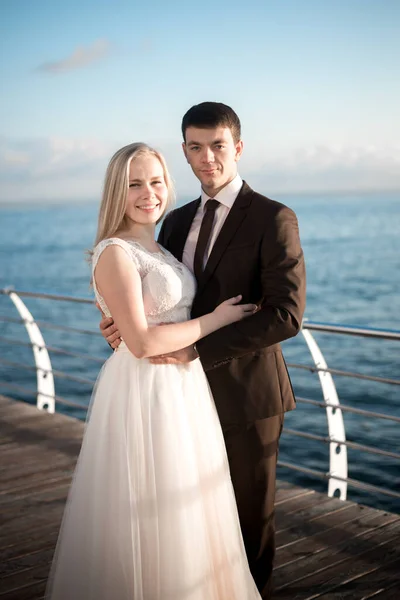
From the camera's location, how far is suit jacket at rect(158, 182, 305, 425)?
2332 millimetres

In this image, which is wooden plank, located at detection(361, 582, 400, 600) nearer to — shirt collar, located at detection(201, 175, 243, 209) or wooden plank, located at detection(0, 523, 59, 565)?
wooden plank, located at detection(0, 523, 59, 565)

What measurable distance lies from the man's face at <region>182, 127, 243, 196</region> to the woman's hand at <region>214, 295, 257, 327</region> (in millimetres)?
415

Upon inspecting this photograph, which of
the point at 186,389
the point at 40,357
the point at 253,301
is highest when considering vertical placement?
the point at 253,301

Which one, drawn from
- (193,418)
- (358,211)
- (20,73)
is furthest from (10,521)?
(358,211)

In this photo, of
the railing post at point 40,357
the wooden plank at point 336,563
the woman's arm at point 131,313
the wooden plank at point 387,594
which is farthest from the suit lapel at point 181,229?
the railing post at point 40,357

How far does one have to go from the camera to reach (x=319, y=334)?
22.5 m

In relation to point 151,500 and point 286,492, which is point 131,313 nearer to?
point 151,500

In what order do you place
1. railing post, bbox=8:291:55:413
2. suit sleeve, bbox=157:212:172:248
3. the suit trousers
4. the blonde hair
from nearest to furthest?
the blonde hair
the suit trousers
suit sleeve, bbox=157:212:172:248
railing post, bbox=8:291:55:413

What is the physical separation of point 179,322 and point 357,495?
7.51m

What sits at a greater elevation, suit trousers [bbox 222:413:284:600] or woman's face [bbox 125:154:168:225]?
woman's face [bbox 125:154:168:225]

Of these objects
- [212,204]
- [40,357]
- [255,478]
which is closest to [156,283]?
[212,204]

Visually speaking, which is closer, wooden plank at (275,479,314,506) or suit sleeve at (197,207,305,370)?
suit sleeve at (197,207,305,370)

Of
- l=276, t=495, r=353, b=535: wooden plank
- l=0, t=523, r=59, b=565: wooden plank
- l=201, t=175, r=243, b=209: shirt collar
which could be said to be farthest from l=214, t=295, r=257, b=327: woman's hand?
l=0, t=523, r=59, b=565: wooden plank

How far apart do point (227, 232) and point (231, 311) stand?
27 centimetres
